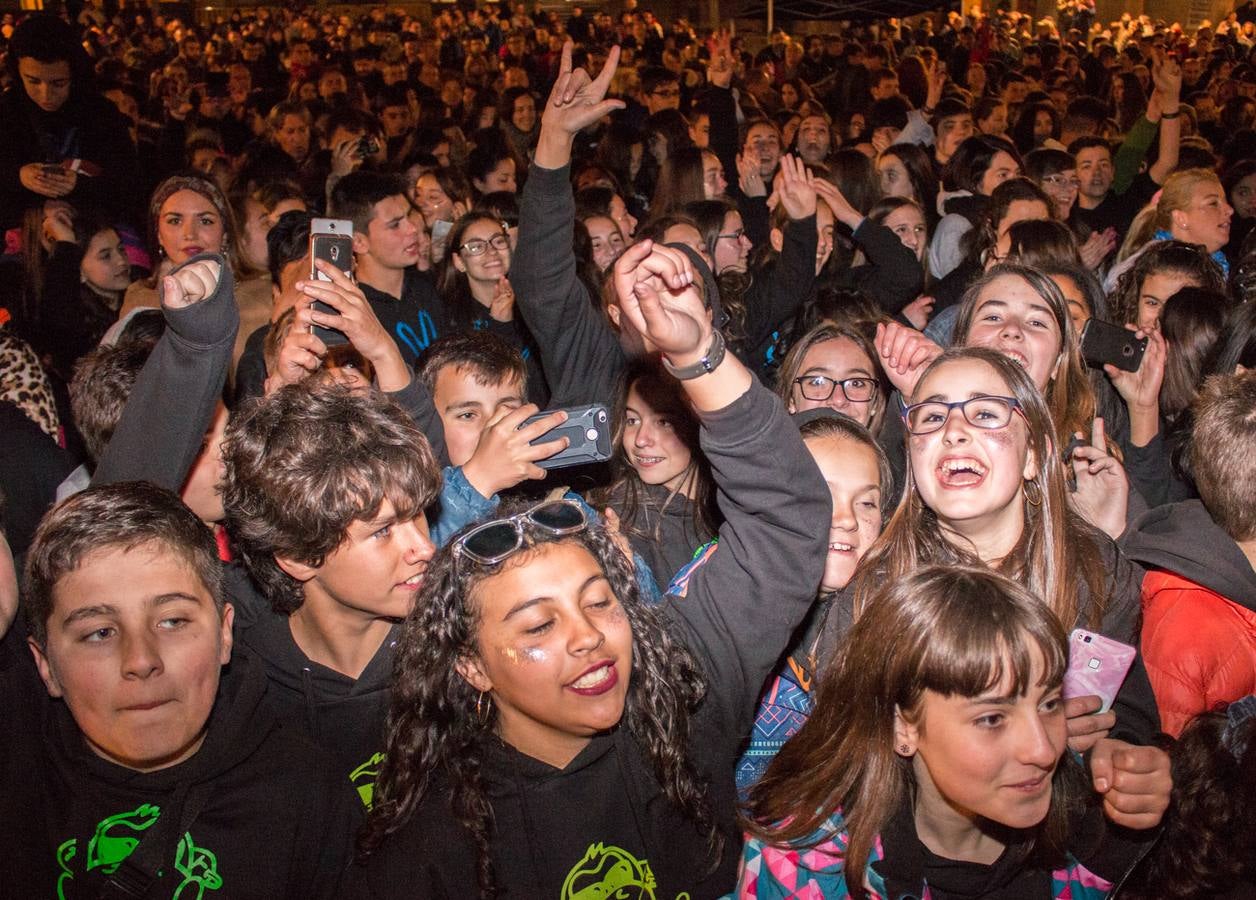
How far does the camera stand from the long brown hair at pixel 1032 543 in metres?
2.32

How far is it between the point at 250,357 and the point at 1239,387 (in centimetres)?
295

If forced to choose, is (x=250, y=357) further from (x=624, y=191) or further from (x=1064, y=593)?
(x=624, y=191)

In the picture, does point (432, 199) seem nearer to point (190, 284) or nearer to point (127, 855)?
point (190, 284)

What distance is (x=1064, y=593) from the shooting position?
2.30 meters

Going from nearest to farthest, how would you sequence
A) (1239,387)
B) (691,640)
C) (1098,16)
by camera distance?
(691,640) < (1239,387) < (1098,16)

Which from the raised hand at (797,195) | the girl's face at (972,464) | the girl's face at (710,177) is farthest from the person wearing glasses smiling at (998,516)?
the girl's face at (710,177)

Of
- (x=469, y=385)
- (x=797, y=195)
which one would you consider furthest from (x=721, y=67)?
(x=469, y=385)

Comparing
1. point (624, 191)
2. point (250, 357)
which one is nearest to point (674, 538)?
point (250, 357)

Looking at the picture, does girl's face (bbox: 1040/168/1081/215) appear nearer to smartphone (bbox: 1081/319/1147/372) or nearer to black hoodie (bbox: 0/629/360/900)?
smartphone (bbox: 1081/319/1147/372)

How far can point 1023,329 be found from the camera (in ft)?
9.95

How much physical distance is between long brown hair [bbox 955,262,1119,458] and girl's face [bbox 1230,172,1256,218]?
4.05 meters

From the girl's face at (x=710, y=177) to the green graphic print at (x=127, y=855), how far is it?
4.60 m

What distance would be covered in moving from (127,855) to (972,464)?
1815mm

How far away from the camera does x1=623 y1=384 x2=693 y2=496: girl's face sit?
120 inches
